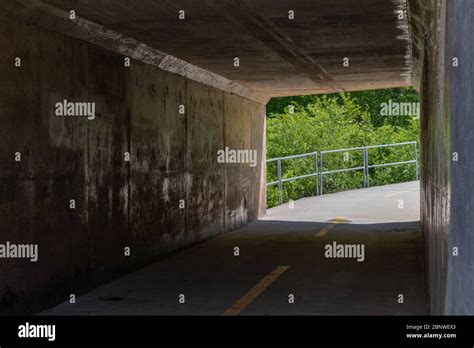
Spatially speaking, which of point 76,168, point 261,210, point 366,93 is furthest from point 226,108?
point 366,93

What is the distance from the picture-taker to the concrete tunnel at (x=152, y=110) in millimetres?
5340

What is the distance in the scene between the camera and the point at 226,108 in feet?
58.7

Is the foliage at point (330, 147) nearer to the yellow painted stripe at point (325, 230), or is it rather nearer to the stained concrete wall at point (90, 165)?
the yellow painted stripe at point (325, 230)

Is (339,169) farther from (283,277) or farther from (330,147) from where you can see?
(283,277)

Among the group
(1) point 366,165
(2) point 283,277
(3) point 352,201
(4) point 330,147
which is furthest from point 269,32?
(4) point 330,147

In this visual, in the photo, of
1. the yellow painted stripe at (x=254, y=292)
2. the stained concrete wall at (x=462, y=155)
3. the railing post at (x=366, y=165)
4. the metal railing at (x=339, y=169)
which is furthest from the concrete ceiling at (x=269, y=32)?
the railing post at (x=366, y=165)

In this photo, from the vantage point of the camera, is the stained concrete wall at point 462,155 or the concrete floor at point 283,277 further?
the concrete floor at point 283,277

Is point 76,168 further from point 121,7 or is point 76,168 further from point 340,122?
point 340,122

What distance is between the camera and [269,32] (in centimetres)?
1111

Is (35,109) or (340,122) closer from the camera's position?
(35,109)

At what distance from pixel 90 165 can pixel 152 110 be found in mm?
2767

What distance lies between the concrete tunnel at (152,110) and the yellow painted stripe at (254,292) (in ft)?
7.21

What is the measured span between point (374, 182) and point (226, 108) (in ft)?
50.4

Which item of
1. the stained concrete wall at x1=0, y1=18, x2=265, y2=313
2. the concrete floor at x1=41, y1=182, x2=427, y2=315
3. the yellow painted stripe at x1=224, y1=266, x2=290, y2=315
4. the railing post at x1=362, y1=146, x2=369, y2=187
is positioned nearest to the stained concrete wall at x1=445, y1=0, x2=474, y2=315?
the concrete floor at x1=41, y1=182, x2=427, y2=315
